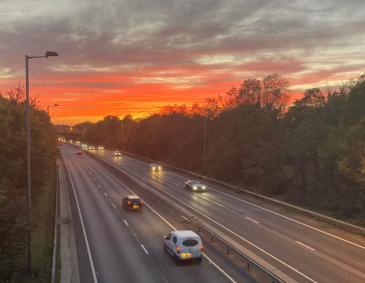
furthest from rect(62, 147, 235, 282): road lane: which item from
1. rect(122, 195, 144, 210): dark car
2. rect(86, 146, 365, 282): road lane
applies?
rect(86, 146, 365, 282): road lane

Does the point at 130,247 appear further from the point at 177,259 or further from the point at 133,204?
the point at 133,204

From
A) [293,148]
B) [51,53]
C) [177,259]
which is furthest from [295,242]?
[293,148]

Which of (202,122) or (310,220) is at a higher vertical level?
(202,122)

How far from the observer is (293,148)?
184 feet

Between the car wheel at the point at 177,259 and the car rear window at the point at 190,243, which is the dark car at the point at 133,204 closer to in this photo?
the car wheel at the point at 177,259

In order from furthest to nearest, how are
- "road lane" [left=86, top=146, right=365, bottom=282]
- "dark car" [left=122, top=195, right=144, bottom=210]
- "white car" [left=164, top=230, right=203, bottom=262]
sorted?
"dark car" [left=122, top=195, right=144, bottom=210] → "white car" [left=164, top=230, right=203, bottom=262] → "road lane" [left=86, top=146, right=365, bottom=282]

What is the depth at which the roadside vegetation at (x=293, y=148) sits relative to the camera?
41.9 metres

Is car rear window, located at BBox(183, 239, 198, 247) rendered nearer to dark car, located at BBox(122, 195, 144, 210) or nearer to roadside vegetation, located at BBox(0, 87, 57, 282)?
roadside vegetation, located at BBox(0, 87, 57, 282)

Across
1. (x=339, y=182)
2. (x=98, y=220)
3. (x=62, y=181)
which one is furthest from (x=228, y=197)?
(x=62, y=181)

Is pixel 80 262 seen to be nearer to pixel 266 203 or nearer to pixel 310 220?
pixel 310 220

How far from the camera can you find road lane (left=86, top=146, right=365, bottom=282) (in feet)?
74.6

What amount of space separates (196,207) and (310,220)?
10907 mm

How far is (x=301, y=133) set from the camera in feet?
185

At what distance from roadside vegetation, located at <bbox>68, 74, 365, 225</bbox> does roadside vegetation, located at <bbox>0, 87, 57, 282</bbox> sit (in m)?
24.9
